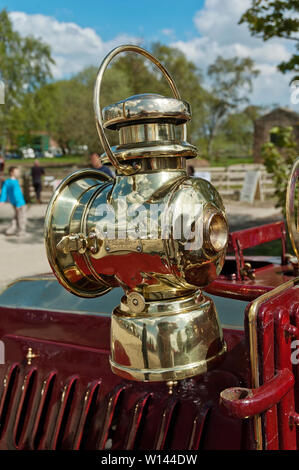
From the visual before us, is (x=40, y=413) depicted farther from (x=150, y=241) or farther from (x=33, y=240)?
(x=33, y=240)

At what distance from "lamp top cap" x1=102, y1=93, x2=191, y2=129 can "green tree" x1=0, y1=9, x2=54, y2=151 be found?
106 feet

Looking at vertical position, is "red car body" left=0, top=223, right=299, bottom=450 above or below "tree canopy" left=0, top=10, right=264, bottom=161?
below

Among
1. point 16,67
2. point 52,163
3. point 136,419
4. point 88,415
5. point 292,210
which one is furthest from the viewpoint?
point 52,163

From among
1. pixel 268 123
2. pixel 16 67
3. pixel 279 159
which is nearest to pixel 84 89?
pixel 16 67

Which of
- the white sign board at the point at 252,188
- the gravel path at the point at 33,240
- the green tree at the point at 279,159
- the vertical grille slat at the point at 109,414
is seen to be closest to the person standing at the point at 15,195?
the gravel path at the point at 33,240

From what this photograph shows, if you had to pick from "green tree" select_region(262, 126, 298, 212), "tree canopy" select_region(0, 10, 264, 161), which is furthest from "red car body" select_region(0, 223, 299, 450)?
"tree canopy" select_region(0, 10, 264, 161)

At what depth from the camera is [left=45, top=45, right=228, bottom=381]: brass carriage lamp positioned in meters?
1.00

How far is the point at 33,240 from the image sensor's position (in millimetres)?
9516

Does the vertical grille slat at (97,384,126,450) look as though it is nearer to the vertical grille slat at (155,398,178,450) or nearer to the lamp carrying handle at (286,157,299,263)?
the vertical grille slat at (155,398,178,450)

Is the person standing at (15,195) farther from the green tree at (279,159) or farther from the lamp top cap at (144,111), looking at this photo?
the lamp top cap at (144,111)

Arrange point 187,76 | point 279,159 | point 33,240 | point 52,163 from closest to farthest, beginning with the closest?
1. point 279,159
2. point 33,240
3. point 52,163
4. point 187,76

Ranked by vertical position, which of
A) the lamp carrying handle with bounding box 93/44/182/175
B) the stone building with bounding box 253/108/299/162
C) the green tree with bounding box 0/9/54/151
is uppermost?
the green tree with bounding box 0/9/54/151

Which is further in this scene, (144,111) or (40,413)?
(40,413)

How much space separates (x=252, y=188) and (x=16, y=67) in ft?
89.4
